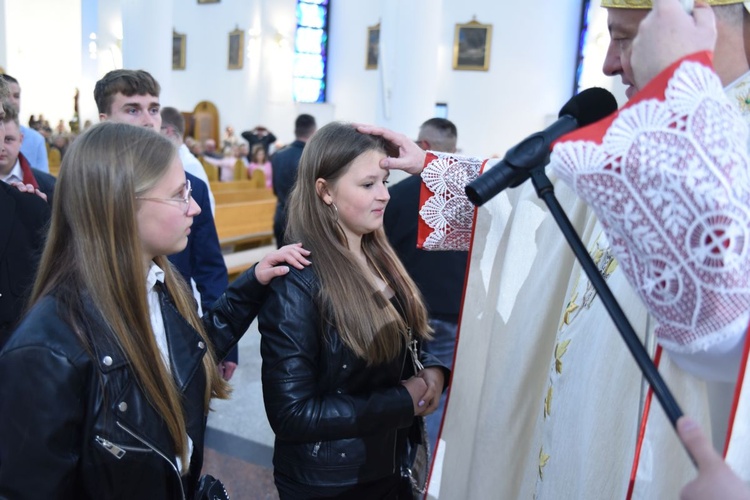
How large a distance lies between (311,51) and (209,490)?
16976mm

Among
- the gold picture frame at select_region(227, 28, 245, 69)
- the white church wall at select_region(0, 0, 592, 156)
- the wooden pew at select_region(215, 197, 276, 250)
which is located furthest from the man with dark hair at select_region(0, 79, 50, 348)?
the gold picture frame at select_region(227, 28, 245, 69)

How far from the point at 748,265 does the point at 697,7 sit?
0.32 meters

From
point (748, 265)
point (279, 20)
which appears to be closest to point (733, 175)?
point (748, 265)

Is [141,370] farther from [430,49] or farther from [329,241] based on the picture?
[430,49]

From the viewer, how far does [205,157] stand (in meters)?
13.2

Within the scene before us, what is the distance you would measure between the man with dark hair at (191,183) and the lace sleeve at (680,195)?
219 cm

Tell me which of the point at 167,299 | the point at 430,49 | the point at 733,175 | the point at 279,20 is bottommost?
the point at 167,299

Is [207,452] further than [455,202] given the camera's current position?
Yes

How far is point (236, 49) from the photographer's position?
16.0 metres

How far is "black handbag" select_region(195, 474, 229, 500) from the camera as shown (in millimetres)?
1461

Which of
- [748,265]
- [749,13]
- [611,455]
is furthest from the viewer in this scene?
[611,455]

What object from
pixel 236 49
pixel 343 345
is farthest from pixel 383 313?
pixel 236 49

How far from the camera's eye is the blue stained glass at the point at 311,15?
1708 cm

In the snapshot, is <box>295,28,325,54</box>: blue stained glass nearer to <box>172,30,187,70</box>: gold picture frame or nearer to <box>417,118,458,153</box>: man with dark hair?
<box>172,30,187,70</box>: gold picture frame
